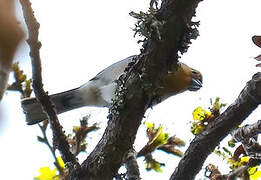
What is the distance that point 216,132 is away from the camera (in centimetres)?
188

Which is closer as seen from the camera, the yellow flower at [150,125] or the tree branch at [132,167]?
Answer: the tree branch at [132,167]

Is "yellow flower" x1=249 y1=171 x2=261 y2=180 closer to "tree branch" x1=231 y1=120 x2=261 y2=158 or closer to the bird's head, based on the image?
"tree branch" x1=231 y1=120 x2=261 y2=158

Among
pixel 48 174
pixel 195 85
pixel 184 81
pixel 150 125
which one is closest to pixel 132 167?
pixel 150 125

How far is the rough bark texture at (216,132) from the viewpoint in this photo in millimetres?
1853

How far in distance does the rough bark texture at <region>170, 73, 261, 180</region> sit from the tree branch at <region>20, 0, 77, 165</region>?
2.11 feet

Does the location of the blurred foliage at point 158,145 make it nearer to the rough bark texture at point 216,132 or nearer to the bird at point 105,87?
the rough bark texture at point 216,132

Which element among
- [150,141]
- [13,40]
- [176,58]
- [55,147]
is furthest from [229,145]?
[13,40]

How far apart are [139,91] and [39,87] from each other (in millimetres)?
418

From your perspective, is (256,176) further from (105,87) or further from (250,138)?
(105,87)

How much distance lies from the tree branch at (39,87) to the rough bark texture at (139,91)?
11 centimetres

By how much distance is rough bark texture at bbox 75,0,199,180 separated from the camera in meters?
1.46

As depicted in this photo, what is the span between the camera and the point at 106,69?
5227mm

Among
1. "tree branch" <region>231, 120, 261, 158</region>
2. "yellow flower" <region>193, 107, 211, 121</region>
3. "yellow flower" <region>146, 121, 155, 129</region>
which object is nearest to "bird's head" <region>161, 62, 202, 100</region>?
"yellow flower" <region>146, 121, 155, 129</region>

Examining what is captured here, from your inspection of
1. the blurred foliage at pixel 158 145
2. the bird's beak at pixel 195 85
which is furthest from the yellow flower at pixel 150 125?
the bird's beak at pixel 195 85
